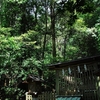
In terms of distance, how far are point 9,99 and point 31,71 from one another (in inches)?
93.3

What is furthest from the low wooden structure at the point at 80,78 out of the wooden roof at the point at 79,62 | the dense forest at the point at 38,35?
the dense forest at the point at 38,35

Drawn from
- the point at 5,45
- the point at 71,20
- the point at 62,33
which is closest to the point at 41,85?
the point at 5,45

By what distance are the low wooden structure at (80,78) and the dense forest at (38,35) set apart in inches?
82.6

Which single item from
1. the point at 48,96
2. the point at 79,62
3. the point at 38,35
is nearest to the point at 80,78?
the point at 79,62

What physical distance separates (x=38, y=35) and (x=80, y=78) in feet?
27.7

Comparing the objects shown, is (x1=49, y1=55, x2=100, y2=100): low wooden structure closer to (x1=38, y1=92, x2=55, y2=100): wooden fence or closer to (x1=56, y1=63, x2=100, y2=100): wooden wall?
(x1=56, y1=63, x2=100, y2=100): wooden wall

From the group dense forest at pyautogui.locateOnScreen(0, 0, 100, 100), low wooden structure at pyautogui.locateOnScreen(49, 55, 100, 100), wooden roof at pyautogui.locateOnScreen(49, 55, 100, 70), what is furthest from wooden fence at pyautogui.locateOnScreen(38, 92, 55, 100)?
dense forest at pyautogui.locateOnScreen(0, 0, 100, 100)

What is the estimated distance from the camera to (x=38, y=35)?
15844 mm

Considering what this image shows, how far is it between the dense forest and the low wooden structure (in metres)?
2.10

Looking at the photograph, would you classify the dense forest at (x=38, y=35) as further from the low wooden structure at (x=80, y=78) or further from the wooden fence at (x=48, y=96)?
the low wooden structure at (x=80, y=78)

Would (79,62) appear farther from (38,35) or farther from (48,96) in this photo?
(38,35)

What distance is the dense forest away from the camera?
10922 mm

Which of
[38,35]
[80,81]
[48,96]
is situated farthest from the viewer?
[38,35]

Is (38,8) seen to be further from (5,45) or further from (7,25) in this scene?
(5,45)
